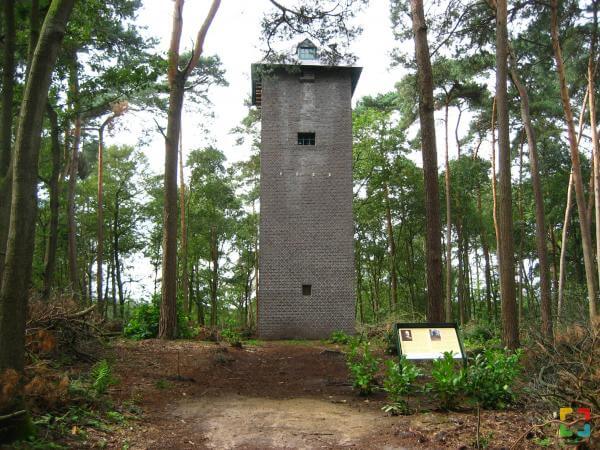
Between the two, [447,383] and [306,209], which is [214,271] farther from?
[447,383]

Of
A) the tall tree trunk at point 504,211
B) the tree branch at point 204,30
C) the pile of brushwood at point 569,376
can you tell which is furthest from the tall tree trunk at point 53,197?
the pile of brushwood at point 569,376

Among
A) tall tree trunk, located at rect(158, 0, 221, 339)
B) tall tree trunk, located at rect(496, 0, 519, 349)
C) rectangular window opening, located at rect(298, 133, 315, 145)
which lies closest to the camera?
tall tree trunk, located at rect(496, 0, 519, 349)

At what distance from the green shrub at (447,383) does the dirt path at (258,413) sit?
230mm

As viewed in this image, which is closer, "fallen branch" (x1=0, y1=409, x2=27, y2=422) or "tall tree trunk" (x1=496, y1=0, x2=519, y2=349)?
"fallen branch" (x1=0, y1=409, x2=27, y2=422)

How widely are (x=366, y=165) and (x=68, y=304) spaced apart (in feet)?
67.7

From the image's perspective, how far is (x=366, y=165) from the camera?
27.2 m

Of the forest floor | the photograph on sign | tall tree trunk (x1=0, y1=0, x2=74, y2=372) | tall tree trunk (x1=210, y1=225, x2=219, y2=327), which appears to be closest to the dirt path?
the forest floor

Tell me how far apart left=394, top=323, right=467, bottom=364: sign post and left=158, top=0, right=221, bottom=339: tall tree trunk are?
6647mm

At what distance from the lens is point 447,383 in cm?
580

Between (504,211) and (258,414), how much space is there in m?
6.56

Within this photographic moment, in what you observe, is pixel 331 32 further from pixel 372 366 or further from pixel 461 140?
pixel 461 140

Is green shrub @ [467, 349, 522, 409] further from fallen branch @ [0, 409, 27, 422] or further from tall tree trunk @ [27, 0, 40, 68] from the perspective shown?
tall tree trunk @ [27, 0, 40, 68]

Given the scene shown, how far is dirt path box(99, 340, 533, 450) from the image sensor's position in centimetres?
505

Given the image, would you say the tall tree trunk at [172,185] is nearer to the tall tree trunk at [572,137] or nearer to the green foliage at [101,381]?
the green foliage at [101,381]
